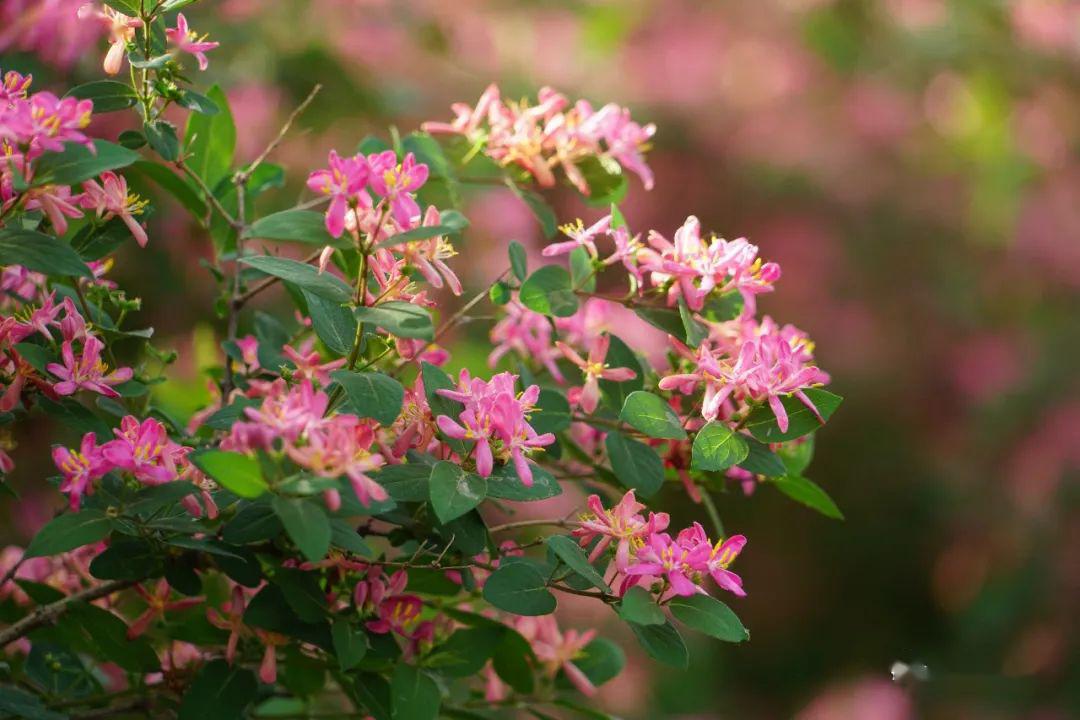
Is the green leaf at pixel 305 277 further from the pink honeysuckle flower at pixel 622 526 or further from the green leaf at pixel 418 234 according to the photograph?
the pink honeysuckle flower at pixel 622 526

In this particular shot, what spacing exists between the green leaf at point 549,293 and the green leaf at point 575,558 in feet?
0.54

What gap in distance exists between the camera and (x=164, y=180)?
919mm

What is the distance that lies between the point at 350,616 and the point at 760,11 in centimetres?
303

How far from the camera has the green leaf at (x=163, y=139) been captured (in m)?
0.79

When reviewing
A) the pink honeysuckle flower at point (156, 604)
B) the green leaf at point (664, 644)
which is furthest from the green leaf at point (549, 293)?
the pink honeysuckle flower at point (156, 604)

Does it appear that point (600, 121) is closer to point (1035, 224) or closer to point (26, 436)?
point (26, 436)

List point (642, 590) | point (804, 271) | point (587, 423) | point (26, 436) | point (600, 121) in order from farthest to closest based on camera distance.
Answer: point (804, 271) → point (26, 436) → point (600, 121) → point (587, 423) → point (642, 590)

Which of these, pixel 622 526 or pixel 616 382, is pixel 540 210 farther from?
pixel 622 526

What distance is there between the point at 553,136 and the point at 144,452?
43cm

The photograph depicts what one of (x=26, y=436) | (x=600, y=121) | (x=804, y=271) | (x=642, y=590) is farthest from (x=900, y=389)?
(x=642, y=590)

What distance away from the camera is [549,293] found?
818mm

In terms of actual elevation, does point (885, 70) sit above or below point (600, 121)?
below

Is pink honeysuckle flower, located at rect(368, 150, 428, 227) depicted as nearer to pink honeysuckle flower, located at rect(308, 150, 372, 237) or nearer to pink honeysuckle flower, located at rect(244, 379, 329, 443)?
pink honeysuckle flower, located at rect(308, 150, 372, 237)

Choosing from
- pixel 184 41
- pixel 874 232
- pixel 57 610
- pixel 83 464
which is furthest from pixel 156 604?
pixel 874 232
